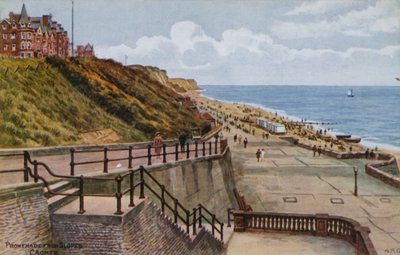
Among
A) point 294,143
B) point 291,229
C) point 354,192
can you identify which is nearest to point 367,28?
point 291,229

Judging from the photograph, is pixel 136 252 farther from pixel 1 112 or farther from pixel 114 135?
pixel 114 135

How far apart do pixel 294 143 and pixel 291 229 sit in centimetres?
2721

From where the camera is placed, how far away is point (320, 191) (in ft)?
67.4

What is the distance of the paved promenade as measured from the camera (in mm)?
15906

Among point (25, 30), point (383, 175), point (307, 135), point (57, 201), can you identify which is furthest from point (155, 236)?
point (307, 135)

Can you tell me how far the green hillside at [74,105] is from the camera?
663 inches

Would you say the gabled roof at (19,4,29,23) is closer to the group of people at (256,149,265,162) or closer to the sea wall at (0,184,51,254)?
the sea wall at (0,184,51,254)

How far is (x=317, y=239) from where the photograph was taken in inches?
484

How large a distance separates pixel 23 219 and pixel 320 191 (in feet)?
51.9

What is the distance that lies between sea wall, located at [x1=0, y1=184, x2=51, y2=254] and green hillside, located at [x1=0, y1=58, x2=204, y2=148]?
26.5 ft

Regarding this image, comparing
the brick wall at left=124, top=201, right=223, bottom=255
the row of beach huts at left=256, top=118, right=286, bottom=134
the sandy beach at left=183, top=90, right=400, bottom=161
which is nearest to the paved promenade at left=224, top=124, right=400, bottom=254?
the brick wall at left=124, top=201, right=223, bottom=255

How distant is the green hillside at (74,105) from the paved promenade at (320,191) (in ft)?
17.3

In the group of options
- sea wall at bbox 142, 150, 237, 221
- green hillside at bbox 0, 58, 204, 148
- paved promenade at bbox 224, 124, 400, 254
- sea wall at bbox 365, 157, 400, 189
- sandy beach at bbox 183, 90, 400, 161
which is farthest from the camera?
sandy beach at bbox 183, 90, 400, 161

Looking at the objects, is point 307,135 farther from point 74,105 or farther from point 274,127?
point 74,105
